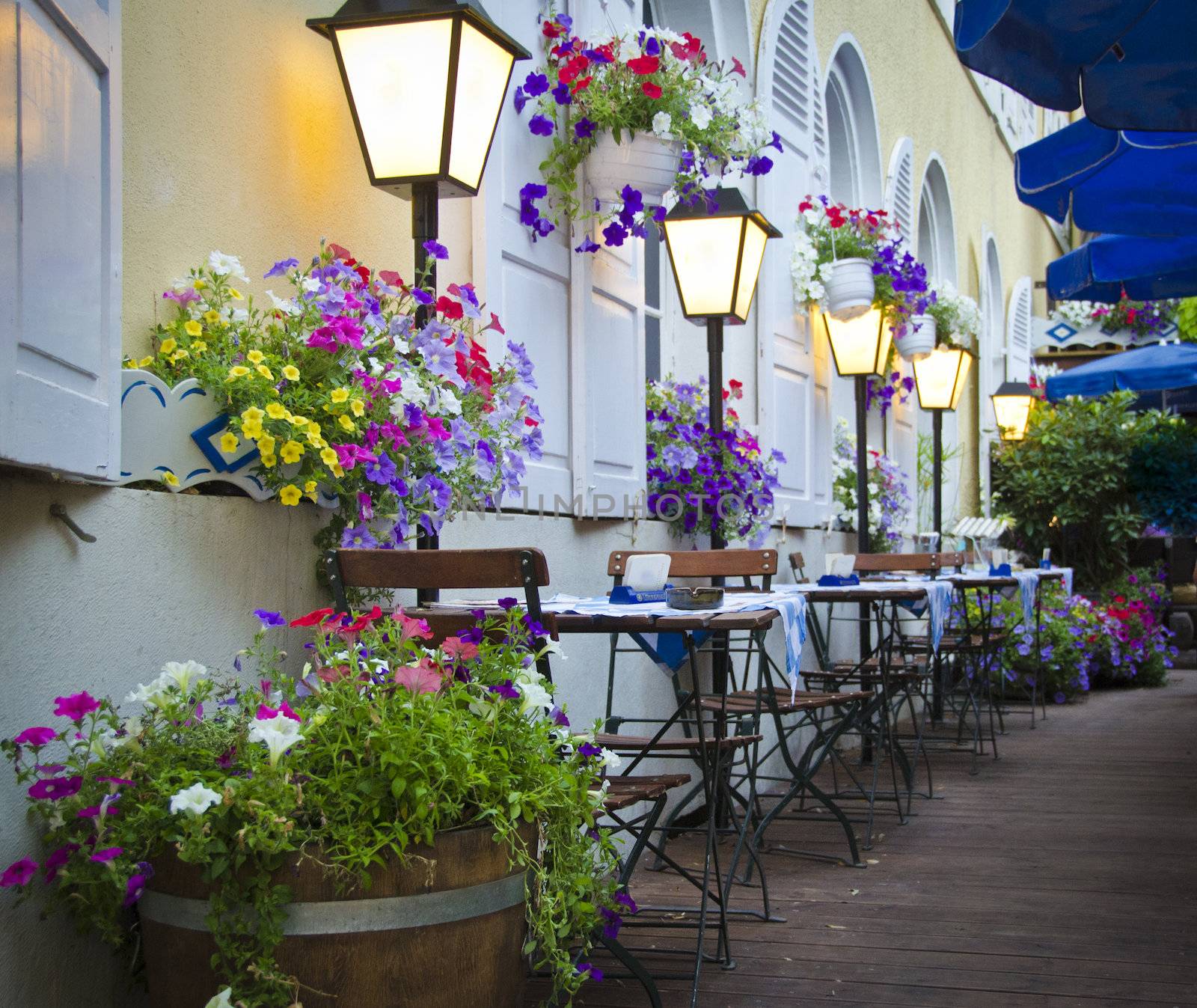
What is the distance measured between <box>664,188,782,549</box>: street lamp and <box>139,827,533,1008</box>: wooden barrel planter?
3.08 m

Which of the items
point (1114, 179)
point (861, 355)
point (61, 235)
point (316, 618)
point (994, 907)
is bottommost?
point (994, 907)

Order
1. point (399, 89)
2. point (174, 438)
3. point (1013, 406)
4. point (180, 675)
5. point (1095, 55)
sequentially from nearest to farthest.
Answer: point (180, 675) < point (174, 438) < point (399, 89) < point (1095, 55) < point (1013, 406)

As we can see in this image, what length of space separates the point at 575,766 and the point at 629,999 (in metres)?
0.94

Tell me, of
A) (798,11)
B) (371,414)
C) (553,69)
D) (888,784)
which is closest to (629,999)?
(371,414)

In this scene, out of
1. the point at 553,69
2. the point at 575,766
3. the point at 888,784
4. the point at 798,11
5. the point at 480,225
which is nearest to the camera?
the point at 575,766

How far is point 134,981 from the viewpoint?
2045mm

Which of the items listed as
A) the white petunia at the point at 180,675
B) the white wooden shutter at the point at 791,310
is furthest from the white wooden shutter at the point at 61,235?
the white wooden shutter at the point at 791,310

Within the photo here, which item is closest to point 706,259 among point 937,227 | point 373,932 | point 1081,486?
point 373,932

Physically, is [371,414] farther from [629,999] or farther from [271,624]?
[629,999]

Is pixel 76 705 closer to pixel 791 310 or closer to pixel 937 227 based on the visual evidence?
pixel 791 310

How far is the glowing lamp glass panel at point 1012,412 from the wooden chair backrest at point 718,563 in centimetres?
833

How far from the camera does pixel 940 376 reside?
336 inches

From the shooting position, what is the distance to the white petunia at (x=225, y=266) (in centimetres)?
251

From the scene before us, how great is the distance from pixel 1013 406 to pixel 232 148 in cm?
996
